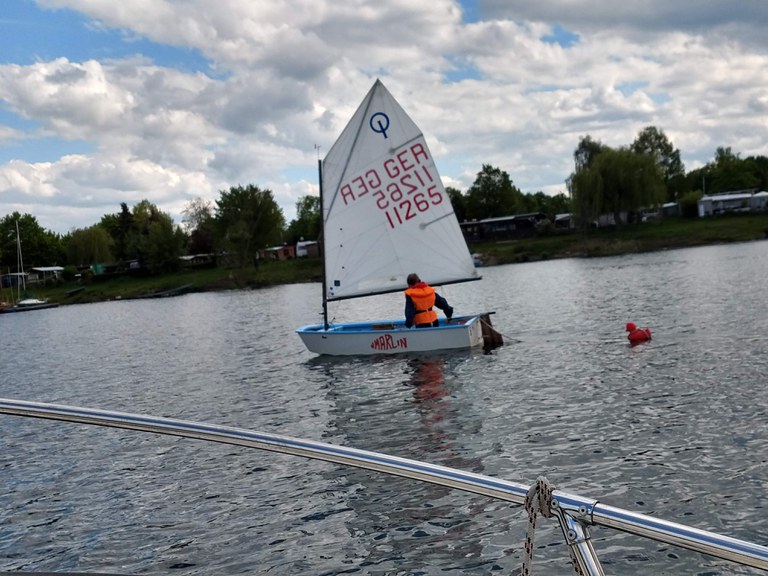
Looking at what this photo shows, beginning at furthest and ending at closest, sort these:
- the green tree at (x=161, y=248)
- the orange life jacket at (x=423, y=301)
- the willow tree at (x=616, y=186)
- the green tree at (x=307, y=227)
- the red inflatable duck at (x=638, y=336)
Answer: the green tree at (x=307, y=227), the green tree at (x=161, y=248), the willow tree at (x=616, y=186), the orange life jacket at (x=423, y=301), the red inflatable duck at (x=638, y=336)

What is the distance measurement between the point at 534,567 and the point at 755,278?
39429 mm

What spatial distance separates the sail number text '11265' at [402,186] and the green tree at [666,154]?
128 m

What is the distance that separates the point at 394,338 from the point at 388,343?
0.33 metres

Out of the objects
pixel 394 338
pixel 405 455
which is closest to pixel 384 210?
pixel 394 338

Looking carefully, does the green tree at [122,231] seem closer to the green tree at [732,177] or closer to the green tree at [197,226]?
the green tree at [197,226]

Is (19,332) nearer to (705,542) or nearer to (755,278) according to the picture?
(755,278)

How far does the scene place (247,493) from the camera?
11.4 meters

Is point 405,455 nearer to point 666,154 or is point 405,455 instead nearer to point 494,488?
point 494,488

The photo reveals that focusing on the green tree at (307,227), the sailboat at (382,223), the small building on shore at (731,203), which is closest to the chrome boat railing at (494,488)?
the sailboat at (382,223)

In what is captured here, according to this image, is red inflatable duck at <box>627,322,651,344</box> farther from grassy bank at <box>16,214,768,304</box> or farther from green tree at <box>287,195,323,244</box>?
green tree at <box>287,195,323,244</box>

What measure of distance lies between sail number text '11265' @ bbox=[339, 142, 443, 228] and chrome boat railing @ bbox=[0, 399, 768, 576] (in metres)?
22.1

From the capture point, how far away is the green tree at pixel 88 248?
145750 millimetres

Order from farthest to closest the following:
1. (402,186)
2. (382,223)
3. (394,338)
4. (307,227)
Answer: (307,227), (382,223), (402,186), (394,338)

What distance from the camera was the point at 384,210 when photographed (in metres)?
25.6
